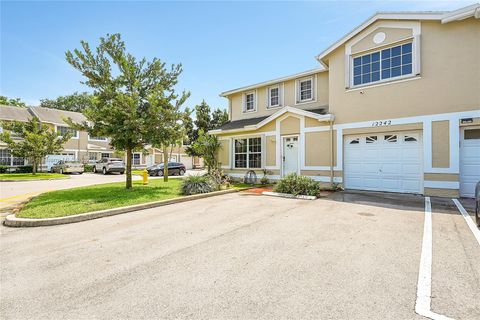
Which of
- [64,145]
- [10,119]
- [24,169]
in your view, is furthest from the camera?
[64,145]

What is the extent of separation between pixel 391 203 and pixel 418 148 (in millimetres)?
3214

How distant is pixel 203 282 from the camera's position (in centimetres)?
338

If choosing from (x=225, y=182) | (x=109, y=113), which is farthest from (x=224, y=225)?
(x=109, y=113)

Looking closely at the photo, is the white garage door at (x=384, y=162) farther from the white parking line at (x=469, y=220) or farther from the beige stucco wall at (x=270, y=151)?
the beige stucco wall at (x=270, y=151)

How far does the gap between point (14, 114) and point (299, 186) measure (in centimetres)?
3541

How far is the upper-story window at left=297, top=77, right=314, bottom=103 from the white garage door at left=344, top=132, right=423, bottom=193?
162 inches

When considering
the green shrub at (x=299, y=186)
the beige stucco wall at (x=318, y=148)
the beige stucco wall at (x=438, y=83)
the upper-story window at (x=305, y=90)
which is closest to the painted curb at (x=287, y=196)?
the green shrub at (x=299, y=186)

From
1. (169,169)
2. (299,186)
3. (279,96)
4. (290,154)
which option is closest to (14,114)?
(169,169)

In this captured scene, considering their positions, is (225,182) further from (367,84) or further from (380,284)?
(380,284)

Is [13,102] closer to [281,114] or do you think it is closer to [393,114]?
[281,114]

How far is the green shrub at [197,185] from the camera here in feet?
35.0

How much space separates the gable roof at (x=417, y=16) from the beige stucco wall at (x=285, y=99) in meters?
1.95

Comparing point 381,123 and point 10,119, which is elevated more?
point 10,119

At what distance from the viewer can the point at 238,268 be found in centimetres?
379
